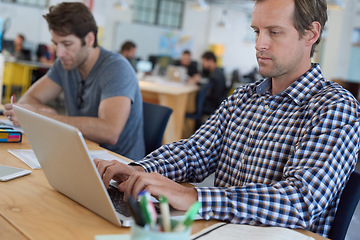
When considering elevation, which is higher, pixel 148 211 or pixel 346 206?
pixel 148 211

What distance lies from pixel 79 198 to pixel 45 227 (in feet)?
0.50

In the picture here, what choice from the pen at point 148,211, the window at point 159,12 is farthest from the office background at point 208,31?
the pen at point 148,211

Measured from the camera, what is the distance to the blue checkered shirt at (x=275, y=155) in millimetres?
1036

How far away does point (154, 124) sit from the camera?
88.5 inches

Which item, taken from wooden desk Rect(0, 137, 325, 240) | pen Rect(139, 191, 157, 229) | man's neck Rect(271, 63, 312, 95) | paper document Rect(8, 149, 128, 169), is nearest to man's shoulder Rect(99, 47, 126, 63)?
paper document Rect(8, 149, 128, 169)

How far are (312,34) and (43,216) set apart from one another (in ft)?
3.09

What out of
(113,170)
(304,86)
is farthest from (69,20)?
(304,86)

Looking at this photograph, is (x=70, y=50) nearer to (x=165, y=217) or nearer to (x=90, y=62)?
(x=90, y=62)

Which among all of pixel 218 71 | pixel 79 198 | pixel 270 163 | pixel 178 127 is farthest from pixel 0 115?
pixel 218 71

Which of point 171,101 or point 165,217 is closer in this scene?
point 165,217

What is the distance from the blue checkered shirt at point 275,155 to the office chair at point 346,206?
0.02 metres

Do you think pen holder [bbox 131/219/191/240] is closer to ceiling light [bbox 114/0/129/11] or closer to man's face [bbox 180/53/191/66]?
man's face [bbox 180/53/191/66]

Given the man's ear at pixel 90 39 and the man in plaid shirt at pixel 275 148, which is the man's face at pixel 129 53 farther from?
the man in plaid shirt at pixel 275 148

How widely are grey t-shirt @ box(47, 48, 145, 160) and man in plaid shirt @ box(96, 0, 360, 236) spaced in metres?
0.74
